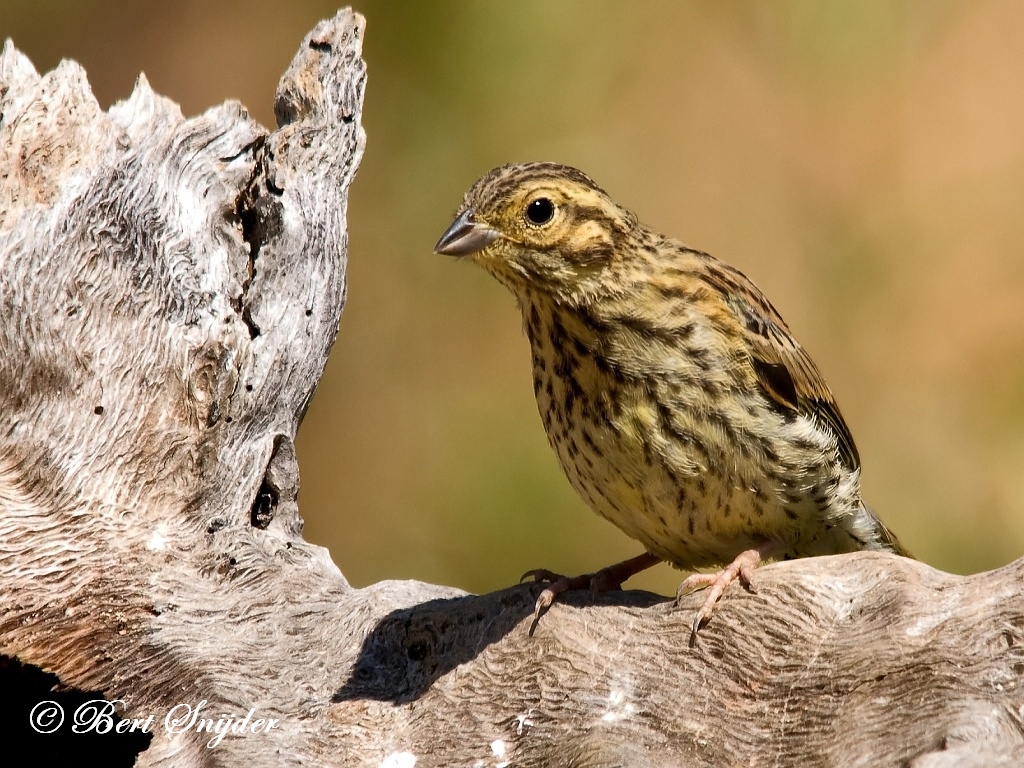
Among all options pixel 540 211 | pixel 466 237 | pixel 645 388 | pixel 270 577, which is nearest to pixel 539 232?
pixel 540 211

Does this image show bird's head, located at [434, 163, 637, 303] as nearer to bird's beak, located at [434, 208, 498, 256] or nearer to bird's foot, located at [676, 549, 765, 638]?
bird's beak, located at [434, 208, 498, 256]

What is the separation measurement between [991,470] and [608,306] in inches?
159

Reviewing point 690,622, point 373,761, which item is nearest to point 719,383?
point 690,622

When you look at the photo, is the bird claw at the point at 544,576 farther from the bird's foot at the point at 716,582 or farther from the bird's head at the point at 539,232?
the bird's head at the point at 539,232

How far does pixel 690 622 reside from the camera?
4.08 meters

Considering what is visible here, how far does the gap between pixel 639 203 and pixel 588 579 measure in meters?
4.47

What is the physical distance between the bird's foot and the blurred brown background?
3.33 metres

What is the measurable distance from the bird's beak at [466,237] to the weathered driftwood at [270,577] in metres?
0.68

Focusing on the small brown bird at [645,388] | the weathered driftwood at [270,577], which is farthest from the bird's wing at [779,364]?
the weathered driftwood at [270,577]

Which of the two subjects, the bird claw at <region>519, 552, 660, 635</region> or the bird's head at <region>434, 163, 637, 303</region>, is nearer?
the bird claw at <region>519, 552, 660, 635</region>

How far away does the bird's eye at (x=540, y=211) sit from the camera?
4.52m

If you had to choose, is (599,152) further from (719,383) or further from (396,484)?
(719,383)

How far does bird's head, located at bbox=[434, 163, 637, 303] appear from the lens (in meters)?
4.50

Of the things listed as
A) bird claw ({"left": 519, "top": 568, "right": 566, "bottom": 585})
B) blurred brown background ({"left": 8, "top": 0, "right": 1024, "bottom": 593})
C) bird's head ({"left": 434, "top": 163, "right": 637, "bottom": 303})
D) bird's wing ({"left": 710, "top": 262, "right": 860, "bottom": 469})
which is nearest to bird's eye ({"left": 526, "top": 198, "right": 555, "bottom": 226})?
bird's head ({"left": 434, "top": 163, "right": 637, "bottom": 303})
